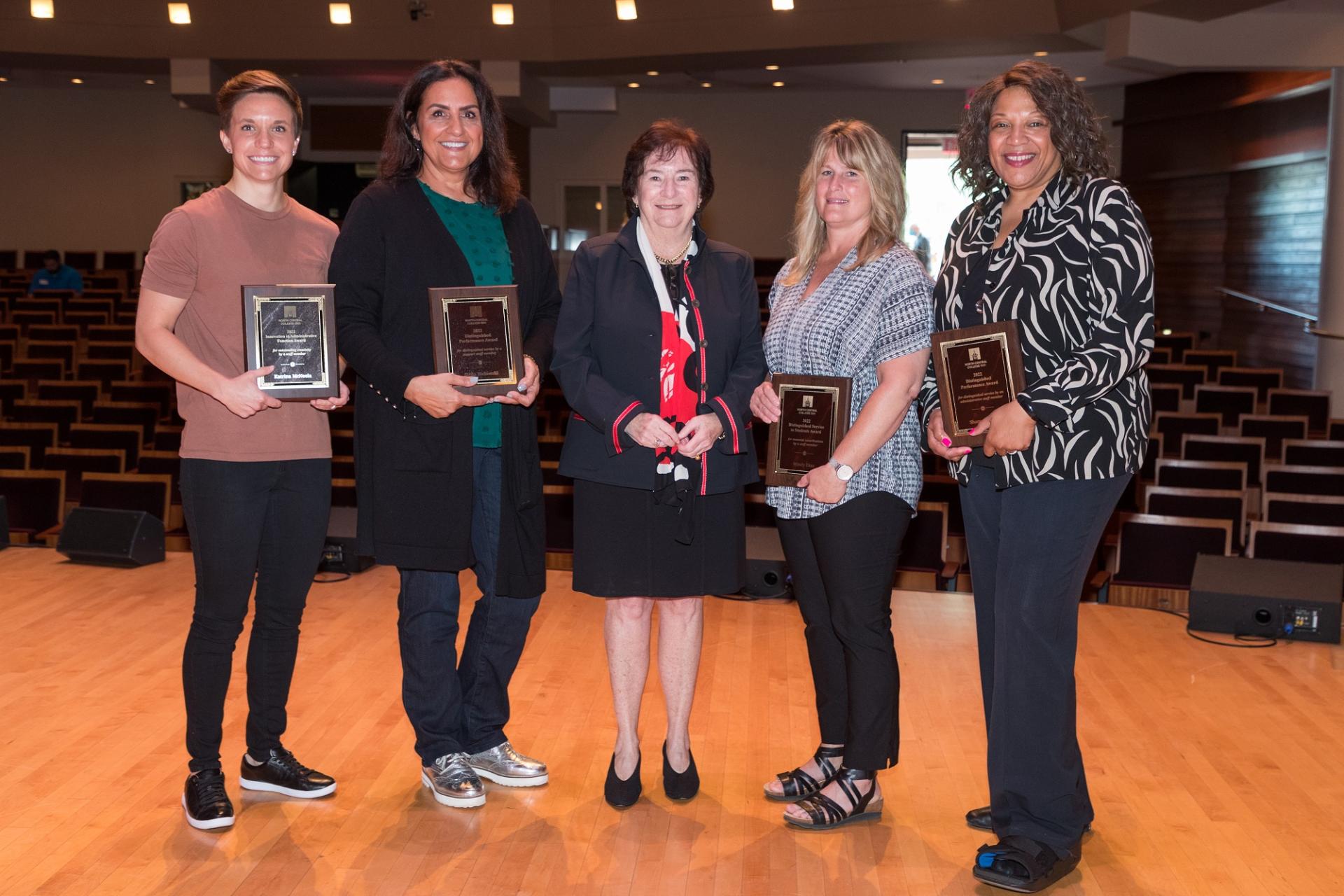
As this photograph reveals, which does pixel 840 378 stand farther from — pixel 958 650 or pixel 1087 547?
pixel 958 650

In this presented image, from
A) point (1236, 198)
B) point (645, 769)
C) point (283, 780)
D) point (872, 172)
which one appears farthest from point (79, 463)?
point (1236, 198)

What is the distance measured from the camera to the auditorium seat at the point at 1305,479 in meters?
6.10

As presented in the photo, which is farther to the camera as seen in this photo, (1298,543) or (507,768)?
(1298,543)

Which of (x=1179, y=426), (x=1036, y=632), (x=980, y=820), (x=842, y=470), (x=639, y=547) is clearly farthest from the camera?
(x=1179, y=426)

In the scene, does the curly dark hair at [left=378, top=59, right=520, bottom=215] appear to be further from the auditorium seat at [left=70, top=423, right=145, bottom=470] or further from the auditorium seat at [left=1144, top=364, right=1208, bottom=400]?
the auditorium seat at [left=1144, top=364, right=1208, bottom=400]

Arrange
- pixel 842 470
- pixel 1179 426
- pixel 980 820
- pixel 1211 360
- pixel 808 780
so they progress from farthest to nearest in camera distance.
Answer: pixel 1211 360 → pixel 1179 426 → pixel 808 780 → pixel 980 820 → pixel 842 470

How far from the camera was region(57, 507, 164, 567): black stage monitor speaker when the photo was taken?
494 centimetres

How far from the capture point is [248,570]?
2660 mm

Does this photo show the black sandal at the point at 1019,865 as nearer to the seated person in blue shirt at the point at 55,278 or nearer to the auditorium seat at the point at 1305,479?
the auditorium seat at the point at 1305,479

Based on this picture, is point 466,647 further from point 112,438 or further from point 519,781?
point 112,438

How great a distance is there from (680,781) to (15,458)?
5.04 m

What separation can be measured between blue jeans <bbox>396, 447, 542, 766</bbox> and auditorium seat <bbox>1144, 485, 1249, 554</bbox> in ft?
12.4

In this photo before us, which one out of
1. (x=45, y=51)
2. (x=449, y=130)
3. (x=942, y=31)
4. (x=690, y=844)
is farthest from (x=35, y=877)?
(x=45, y=51)

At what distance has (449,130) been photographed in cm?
263
